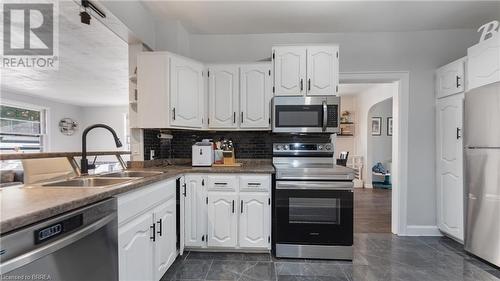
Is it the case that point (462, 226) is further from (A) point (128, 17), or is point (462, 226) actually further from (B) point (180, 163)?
(A) point (128, 17)

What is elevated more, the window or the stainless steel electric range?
the window

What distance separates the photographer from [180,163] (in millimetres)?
3039

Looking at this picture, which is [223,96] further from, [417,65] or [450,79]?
[450,79]

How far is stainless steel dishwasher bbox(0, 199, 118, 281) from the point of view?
0.78m

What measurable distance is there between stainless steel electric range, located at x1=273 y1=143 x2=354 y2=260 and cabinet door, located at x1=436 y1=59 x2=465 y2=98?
152 centimetres

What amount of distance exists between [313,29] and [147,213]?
8.68 feet

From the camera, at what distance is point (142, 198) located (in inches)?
62.4

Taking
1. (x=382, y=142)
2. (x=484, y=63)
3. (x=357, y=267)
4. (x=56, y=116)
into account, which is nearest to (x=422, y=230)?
(x=357, y=267)

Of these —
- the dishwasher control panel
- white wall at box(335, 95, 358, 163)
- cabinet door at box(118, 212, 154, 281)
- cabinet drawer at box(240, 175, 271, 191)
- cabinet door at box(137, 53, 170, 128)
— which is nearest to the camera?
the dishwasher control panel

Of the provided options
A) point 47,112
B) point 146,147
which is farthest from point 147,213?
point 47,112

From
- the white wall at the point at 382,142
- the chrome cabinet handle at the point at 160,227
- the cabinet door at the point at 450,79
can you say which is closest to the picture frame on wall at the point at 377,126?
the white wall at the point at 382,142

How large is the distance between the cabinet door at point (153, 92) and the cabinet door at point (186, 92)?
67 millimetres

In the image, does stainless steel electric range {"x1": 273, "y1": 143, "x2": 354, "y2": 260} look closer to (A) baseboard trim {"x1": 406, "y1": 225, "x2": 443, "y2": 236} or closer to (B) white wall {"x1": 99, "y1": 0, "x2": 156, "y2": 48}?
(A) baseboard trim {"x1": 406, "y1": 225, "x2": 443, "y2": 236}
